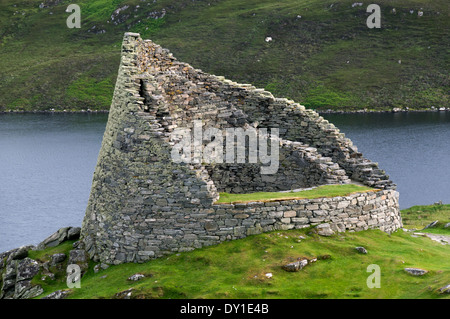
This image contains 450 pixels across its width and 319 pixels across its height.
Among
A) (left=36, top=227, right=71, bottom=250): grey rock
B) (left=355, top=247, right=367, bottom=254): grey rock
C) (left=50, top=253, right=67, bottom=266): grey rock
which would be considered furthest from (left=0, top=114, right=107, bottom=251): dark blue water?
(left=355, top=247, right=367, bottom=254): grey rock

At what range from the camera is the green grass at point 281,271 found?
64.4ft

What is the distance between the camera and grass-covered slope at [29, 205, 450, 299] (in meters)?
19.7

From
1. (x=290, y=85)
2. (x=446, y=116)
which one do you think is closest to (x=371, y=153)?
(x=446, y=116)

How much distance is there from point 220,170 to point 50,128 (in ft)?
309

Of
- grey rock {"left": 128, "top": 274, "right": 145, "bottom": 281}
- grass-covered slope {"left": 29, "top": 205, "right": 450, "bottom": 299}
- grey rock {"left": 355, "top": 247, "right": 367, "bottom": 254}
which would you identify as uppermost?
grey rock {"left": 355, "top": 247, "right": 367, "bottom": 254}

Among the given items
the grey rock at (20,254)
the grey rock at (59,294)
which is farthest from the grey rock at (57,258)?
the grey rock at (59,294)

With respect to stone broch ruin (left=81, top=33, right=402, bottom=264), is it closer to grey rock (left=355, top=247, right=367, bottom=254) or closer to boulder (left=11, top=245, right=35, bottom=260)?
grey rock (left=355, top=247, right=367, bottom=254)

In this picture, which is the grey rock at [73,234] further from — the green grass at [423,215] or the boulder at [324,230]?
the green grass at [423,215]

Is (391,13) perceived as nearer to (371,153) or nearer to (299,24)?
(299,24)

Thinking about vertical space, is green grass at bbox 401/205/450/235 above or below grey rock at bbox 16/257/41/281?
below

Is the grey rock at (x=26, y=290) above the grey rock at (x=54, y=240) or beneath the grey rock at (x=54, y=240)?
beneath

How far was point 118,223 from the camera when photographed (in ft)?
82.3

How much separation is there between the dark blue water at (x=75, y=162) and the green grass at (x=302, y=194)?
2636cm

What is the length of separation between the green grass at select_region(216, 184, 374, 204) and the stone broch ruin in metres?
0.30
